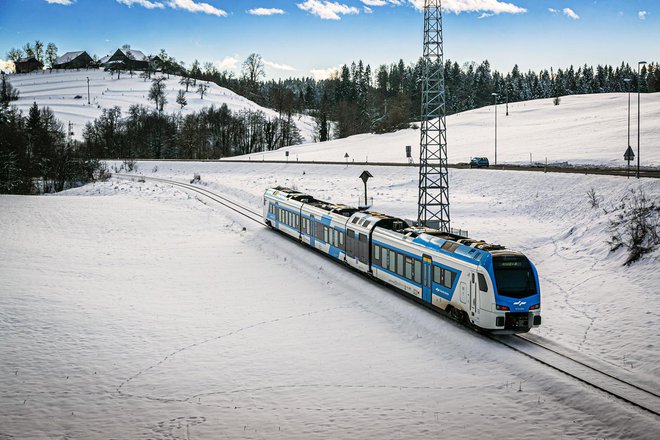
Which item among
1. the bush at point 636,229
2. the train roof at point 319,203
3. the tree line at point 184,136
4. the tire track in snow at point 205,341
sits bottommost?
the tire track in snow at point 205,341

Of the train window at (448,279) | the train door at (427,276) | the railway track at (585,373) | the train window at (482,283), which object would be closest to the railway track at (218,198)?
the train door at (427,276)

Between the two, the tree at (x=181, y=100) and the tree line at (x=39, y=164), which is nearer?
the tree line at (x=39, y=164)

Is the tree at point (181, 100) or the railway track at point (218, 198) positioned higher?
the tree at point (181, 100)

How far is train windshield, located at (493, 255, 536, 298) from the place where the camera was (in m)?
19.5

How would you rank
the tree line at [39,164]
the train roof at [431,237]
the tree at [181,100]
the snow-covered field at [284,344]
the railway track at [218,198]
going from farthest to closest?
the tree at [181,100] < the tree line at [39,164] < the railway track at [218,198] < the train roof at [431,237] < the snow-covered field at [284,344]

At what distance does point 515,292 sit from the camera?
1953 centimetres

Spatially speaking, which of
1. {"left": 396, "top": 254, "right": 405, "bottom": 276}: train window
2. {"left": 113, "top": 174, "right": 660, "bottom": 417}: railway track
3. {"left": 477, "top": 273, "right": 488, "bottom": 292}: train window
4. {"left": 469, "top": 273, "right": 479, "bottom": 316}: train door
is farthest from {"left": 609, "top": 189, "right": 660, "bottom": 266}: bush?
{"left": 477, "top": 273, "right": 488, "bottom": 292}: train window

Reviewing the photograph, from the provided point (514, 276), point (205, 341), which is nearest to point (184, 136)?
point (205, 341)

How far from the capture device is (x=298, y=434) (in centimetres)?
1339

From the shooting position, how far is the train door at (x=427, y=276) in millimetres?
22656

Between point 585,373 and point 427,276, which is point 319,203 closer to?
point 427,276

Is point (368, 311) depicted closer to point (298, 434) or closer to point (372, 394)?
point (372, 394)

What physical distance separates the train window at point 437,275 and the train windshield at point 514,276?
2.86 metres

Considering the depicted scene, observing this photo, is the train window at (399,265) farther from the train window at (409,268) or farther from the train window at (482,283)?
the train window at (482,283)
